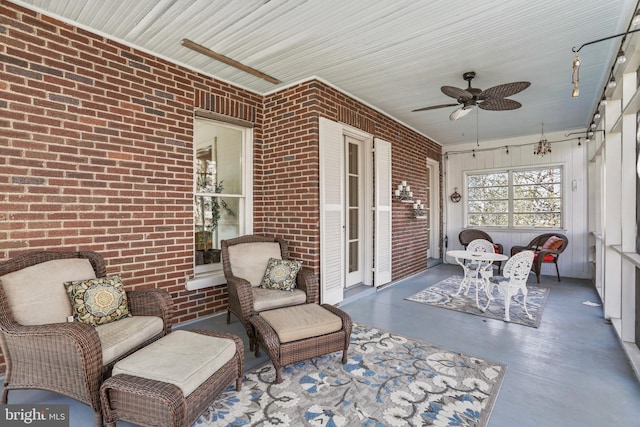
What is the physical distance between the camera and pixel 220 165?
401cm

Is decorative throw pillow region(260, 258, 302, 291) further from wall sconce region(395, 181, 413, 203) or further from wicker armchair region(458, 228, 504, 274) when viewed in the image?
wicker armchair region(458, 228, 504, 274)

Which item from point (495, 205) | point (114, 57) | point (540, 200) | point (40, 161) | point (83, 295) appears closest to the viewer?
point (83, 295)

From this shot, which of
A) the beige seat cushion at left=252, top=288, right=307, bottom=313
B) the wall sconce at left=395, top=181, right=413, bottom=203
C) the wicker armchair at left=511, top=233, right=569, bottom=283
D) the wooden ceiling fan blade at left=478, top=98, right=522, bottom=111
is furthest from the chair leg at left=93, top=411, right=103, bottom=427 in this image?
the wicker armchair at left=511, top=233, right=569, bottom=283

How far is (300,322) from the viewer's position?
8.28ft

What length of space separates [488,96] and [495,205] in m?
4.49

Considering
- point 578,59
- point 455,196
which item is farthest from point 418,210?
point 578,59

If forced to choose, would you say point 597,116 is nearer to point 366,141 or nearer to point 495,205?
point 495,205

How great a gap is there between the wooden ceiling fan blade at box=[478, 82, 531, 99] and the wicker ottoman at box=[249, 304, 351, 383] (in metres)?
2.68

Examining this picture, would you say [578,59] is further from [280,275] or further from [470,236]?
[470,236]

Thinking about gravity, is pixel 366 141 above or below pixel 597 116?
below

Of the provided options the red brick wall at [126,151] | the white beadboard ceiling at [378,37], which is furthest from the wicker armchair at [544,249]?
the red brick wall at [126,151]

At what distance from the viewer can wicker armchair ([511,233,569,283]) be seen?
5562 millimetres

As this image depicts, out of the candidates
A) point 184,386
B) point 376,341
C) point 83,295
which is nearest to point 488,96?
point 376,341

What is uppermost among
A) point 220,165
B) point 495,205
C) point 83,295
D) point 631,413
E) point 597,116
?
point 597,116
